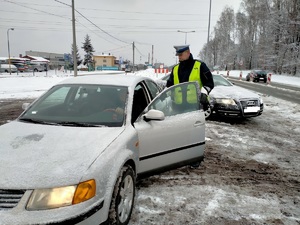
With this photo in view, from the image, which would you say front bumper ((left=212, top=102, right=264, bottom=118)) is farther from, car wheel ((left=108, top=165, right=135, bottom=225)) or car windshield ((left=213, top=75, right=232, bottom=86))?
car wheel ((left=108, top=165, right=135, bottom=225))

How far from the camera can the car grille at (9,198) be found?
1948 millimetres

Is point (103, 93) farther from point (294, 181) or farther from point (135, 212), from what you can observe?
point (294, 181)

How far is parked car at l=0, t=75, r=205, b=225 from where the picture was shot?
6.62 feet

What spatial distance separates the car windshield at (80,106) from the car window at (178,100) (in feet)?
1.55

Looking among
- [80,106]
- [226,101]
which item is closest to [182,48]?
[80,106]

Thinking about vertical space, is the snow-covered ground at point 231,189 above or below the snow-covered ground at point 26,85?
above

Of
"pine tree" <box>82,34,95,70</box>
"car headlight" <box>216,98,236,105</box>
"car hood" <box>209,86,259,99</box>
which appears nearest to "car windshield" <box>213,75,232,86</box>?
"car hood" <box>209,86,259,99</box>

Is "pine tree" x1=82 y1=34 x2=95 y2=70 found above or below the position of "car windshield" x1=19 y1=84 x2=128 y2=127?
above

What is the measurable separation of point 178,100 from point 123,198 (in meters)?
1.70

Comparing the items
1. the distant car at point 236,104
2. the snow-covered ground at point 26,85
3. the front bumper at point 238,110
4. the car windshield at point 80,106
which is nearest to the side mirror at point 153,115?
the car windshield at point 80,106

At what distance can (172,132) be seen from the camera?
3508 millimetres

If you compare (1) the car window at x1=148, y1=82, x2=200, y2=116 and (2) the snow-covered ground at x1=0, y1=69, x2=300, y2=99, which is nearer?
(1) the car window at x1=148, y1=82, x2=200, y2=116

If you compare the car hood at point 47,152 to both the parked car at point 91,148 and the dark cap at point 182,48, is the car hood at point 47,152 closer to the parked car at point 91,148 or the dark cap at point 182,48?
the parked car at point 91,148

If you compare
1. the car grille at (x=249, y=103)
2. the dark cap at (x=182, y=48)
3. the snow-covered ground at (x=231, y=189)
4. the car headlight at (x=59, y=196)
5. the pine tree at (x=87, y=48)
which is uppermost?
the pine tree at (x=87, y=48)
